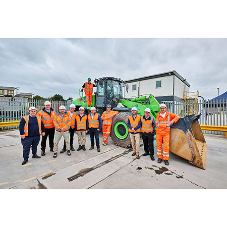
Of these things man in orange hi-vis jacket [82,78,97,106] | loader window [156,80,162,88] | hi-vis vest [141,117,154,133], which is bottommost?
hi-vis vest [141,117,154,133]

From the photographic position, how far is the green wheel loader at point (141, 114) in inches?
122

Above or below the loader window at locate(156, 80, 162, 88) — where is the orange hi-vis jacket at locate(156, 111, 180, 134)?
below

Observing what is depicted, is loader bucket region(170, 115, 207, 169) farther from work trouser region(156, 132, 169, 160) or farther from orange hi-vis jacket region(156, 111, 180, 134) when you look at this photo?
work trouser region(156, 132, 169, 160)

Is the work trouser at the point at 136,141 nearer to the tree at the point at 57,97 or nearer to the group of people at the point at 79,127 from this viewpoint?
the group of people at the point at 79,127

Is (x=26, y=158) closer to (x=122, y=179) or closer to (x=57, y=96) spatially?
(x=122, y=179)

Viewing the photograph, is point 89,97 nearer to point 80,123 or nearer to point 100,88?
point 100,88

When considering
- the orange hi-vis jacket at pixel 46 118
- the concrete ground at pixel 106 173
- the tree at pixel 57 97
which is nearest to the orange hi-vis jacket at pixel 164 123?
the concrete ground at pixel 106 173

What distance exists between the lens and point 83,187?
2197 mm

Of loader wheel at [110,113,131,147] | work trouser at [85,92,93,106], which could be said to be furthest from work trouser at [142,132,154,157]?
work trouser at [85,92,93,106]

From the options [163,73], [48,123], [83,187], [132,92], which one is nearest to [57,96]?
[132,92]

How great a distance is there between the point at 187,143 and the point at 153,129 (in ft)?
3.07

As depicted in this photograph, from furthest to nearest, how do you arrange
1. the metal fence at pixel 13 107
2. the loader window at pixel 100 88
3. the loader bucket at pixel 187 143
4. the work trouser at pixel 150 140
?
the metal fence at pixel 13 107 → the loader window at pixel 100 88 → the work trouser at pixel 150 140 → the loader bucket at pixel 187 143

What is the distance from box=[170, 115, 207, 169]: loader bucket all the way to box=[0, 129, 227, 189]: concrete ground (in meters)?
0.21

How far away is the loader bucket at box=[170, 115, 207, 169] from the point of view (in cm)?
300
